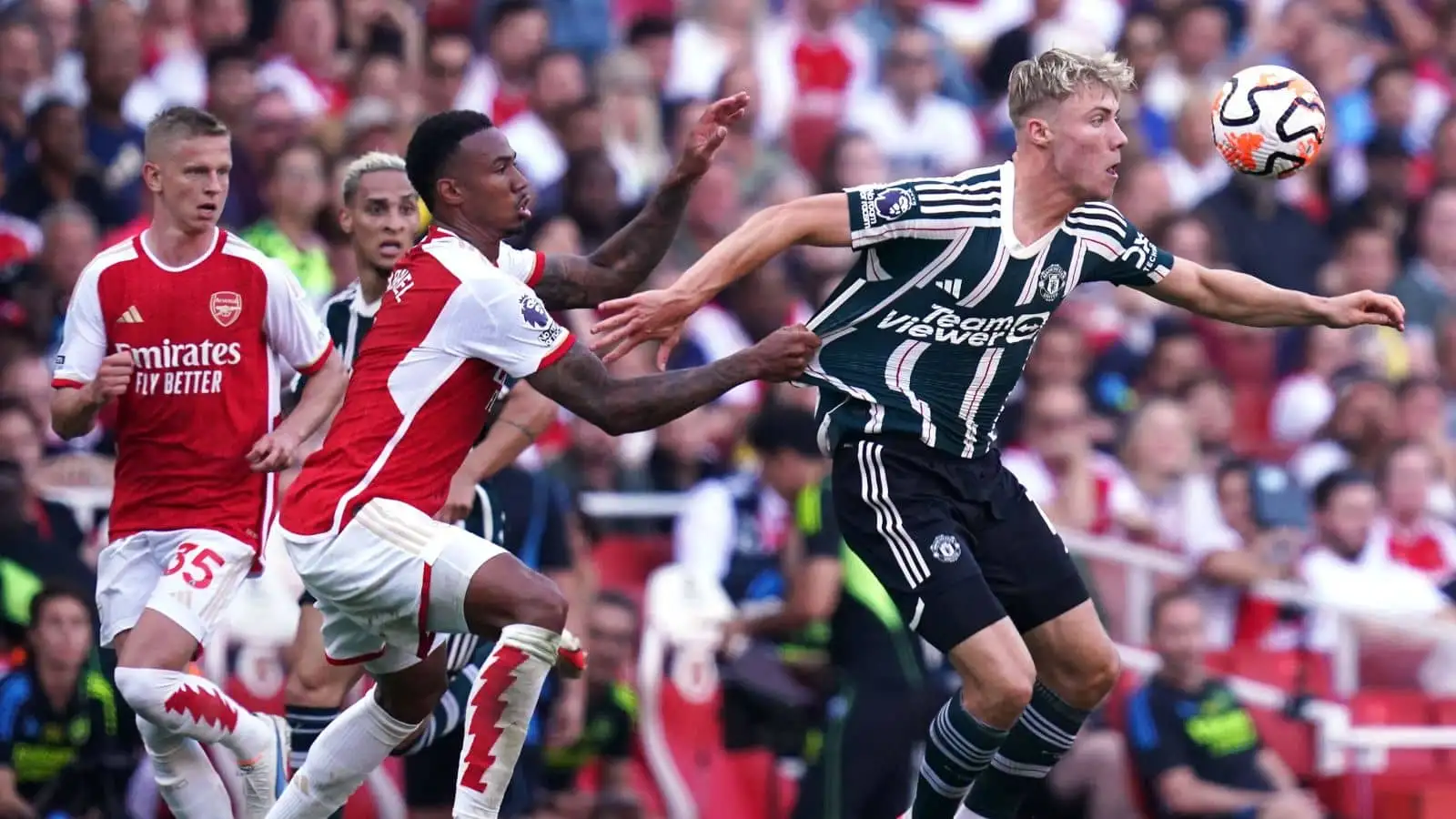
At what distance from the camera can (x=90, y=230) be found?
12.2m

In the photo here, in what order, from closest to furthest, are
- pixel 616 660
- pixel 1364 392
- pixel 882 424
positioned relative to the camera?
pixel 882 424, pixel 616 660, pixel 1364 392

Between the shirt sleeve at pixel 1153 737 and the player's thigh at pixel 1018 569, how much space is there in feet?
12.2

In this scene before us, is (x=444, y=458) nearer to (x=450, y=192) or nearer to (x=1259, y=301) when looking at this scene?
(x=450, y=192)

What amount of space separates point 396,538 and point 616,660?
4.21 meters

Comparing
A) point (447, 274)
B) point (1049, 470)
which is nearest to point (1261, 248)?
point (1049, 470)

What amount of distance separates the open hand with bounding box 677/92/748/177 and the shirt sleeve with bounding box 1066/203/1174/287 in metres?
1.30

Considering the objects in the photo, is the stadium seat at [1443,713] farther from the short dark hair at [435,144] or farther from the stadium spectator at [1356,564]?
the short dark hair at [435,144]

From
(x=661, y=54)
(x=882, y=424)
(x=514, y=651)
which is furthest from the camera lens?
(x=661, y=54)

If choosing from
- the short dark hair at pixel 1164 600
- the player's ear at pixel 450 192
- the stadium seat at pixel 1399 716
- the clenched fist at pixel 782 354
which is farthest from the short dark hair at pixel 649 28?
the clenched fist at pixel 782 354

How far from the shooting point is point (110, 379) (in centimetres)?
809

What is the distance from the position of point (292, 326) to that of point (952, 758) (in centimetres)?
287

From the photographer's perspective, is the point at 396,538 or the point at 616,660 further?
the point at 616,660

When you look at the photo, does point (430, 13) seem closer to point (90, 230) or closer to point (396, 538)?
point (90, 230)

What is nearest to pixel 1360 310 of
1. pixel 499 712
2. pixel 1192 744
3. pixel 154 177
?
pixel 499 712
